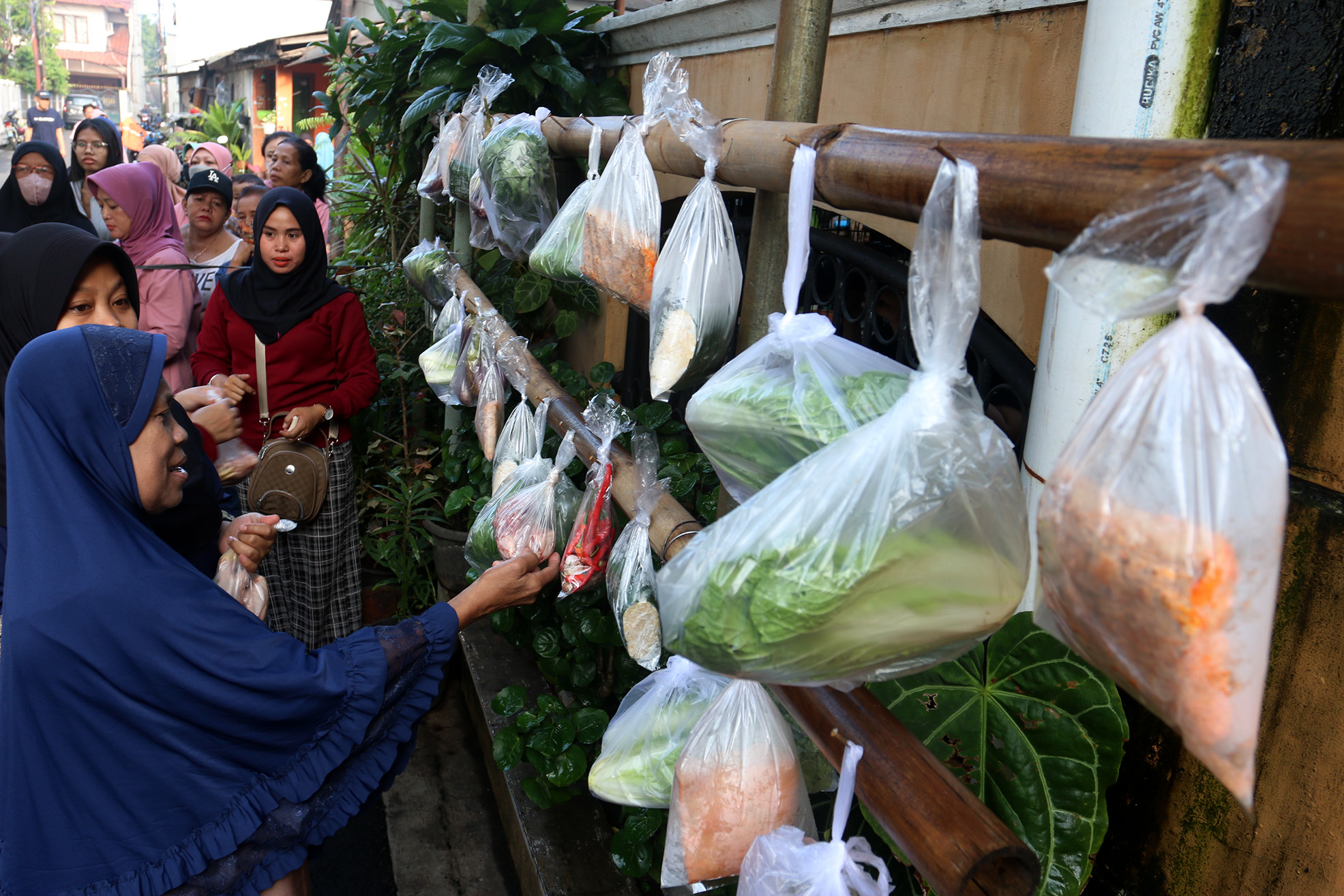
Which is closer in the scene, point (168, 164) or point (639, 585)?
point (639, 585)

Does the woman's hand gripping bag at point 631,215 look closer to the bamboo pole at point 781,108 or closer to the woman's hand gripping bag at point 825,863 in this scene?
the bamboo pole at point 781,108

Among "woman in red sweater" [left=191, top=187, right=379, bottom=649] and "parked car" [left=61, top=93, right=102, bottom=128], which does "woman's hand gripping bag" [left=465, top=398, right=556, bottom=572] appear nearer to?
"woman in red sweater" [left=191, top=187, right=379, bottom=649]

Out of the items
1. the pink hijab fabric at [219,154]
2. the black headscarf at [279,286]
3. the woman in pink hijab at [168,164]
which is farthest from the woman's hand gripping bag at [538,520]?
the pink hijab fabric at [219,154]

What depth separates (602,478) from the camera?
6.00 ft

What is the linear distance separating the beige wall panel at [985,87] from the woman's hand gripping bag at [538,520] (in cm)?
94

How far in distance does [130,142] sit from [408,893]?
19.0 meters

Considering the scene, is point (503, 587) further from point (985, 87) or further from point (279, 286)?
point (279, 286)

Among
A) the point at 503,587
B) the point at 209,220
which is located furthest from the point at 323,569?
the point at 503,587

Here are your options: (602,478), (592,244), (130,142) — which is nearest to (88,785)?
(602,478)

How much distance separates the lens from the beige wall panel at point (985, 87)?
153cm

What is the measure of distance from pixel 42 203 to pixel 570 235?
12.4 feet

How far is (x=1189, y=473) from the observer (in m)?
0.57

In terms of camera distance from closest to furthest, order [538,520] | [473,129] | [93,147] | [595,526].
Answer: [595,526], [538,520], [473,129], [93,147]

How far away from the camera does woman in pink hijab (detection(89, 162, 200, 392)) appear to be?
3520 mm
